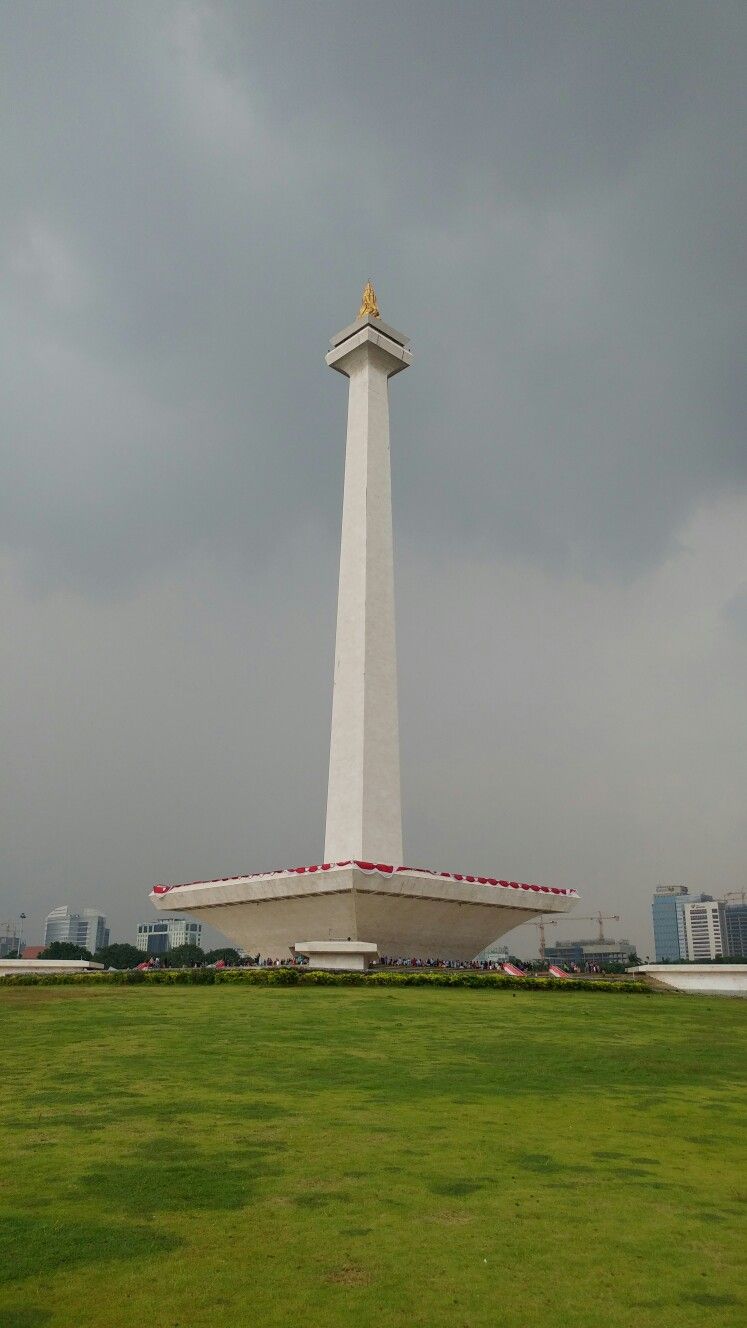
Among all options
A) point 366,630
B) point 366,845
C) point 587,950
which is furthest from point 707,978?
point 587,950

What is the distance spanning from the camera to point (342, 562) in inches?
1484

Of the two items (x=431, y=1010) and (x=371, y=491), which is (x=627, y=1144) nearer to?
(x=431, y=1010)

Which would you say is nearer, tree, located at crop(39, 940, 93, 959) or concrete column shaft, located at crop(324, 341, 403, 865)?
concrete column shaft, located at crop(324, 341, 403, 865)

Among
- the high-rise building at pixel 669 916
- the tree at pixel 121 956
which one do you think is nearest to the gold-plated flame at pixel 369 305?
the tree at pixel 121 956

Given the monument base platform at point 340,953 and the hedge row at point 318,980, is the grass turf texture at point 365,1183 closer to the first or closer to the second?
the hedge row at point 318,980

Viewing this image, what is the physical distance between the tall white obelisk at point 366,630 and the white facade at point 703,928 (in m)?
148

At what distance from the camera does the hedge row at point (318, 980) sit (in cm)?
2022

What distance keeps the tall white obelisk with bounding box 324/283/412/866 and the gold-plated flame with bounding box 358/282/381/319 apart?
0.50 feet

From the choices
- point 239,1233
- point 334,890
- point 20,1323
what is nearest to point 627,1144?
point 239,1233

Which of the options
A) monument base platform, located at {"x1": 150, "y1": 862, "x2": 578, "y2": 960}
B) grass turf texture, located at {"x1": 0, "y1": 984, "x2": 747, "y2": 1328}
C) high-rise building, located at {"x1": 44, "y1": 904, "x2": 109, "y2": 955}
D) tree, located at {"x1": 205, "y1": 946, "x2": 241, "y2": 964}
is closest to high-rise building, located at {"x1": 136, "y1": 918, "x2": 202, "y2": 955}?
high-rise building, located at {"x1": 44, "y1": 904, "x2": 109, "y2": 955}

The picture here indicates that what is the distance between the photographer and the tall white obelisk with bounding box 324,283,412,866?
33.3m

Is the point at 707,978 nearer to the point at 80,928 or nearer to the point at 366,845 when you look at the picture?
the point at 366,845

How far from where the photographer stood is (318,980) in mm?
20156

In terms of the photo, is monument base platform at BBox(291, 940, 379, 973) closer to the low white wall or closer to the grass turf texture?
the low white wall
